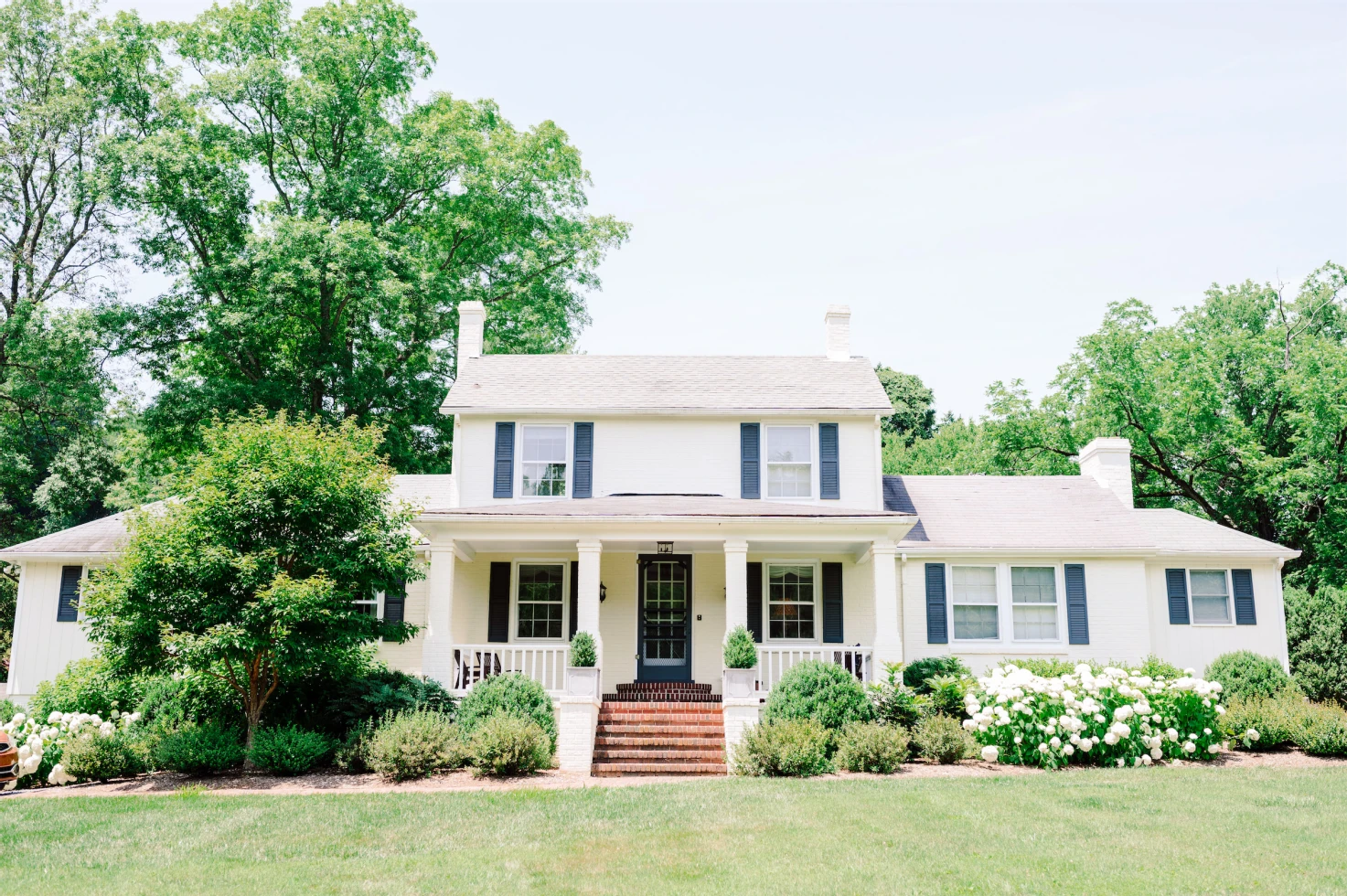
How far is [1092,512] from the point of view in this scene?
63.5 feet

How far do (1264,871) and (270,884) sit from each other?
25.2ft

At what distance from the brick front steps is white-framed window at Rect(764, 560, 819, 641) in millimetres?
3280

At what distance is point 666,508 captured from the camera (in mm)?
16141

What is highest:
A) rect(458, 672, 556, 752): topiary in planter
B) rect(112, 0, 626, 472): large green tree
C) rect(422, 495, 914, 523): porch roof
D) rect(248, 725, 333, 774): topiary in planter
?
rect(112, 0, 626, 472): large green tree

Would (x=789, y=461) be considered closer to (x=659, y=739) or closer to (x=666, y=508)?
(x=666, y=508)

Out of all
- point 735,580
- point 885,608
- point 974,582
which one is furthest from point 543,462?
point 974,582

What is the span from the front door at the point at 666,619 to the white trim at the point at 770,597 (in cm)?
138

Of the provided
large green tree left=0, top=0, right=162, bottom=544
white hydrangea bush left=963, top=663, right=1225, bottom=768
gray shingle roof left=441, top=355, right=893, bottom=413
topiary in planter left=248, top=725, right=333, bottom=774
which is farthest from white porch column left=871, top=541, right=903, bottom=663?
large green tree left=0, top=0, right=162, bottom=544

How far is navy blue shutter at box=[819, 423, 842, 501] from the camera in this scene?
18.2 meters

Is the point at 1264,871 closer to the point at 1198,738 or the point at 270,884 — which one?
the point at 1198,738

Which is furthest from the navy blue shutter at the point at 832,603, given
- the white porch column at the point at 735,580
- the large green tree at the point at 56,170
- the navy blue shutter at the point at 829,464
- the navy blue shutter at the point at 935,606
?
the large green tree at the point at 56,170

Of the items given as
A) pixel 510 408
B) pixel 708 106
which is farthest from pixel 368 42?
pixel 708 106

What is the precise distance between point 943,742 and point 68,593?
1623cm

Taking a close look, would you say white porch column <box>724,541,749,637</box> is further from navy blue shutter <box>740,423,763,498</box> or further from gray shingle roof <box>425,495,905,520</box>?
navy blue shutter <box>740,423,763,498</box>
